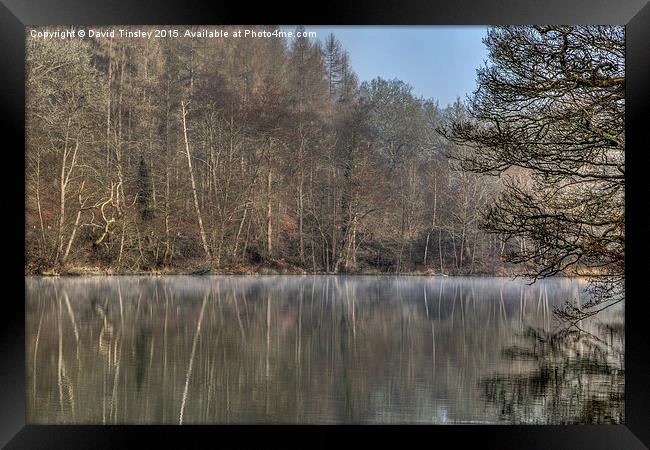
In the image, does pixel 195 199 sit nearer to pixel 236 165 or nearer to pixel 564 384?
pixel 236 165

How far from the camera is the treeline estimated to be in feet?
79.6

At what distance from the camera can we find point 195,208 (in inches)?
1061

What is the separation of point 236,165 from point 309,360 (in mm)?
18781

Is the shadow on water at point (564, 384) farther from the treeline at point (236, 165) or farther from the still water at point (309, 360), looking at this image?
the treeline at point (236, 165)

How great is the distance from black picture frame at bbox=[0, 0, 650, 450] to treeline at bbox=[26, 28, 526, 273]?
18369mm

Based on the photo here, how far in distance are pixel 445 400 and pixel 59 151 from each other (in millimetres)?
18702

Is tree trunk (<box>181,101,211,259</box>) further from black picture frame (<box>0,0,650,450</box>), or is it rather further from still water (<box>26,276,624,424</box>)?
black picture frame (<box>0,0,650,450</box>)

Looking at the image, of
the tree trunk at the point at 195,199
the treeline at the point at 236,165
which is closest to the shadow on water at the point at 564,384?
the treeline at the point at 236,165

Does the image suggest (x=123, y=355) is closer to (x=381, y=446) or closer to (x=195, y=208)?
(x=381, y=446)

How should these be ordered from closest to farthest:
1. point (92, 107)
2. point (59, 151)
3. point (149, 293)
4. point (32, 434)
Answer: point (32, 434) < point (149, 293) < point (59, 151) < point (92, 107)
